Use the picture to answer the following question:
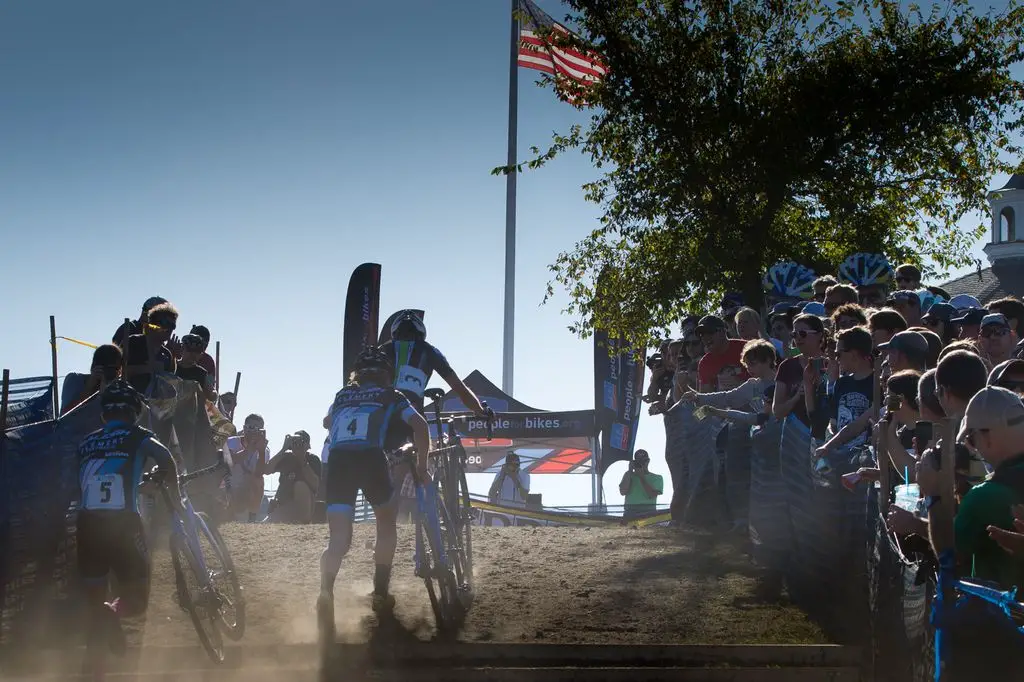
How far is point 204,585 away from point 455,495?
2.01 m

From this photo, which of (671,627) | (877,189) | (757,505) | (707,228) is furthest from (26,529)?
(877,189)

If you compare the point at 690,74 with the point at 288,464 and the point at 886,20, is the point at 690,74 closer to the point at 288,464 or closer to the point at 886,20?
the point at 886,20

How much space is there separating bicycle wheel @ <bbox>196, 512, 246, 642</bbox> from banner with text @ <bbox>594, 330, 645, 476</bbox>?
Answer: 769 inches

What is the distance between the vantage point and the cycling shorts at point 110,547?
8156 mm

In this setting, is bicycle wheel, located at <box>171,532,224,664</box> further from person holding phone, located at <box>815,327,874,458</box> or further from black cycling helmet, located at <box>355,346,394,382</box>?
person holding phone, located at <box>815,327,874,458</box>

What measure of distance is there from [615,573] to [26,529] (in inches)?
179

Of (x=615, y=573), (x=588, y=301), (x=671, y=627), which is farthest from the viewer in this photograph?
(x=588, y=301)

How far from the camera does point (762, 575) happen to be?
33.9ft

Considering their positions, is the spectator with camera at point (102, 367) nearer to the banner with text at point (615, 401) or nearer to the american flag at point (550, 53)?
the american flag at point (550, 53)

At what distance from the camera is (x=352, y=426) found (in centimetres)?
893

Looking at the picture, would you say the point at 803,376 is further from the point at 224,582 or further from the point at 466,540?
the point at 224,582

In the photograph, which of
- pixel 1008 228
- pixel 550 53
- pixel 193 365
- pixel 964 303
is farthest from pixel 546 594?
pixel 1008 228

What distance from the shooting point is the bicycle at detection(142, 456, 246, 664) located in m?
8.23

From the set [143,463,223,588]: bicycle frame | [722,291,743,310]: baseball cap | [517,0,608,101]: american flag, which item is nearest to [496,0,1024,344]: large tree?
[517,0,608,101]: american flag
